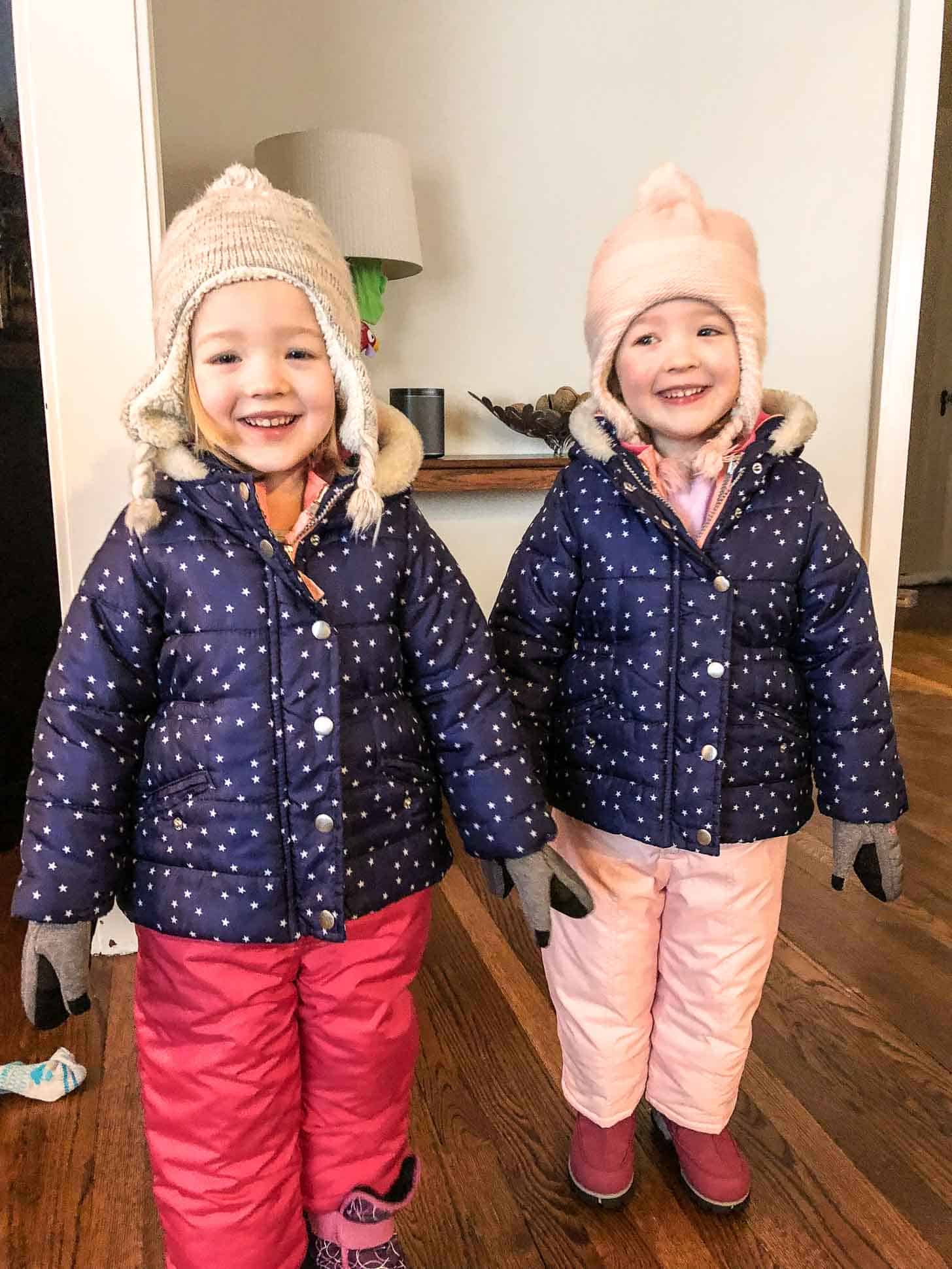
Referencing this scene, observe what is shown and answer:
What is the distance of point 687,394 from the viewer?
97cm

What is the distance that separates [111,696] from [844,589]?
0.69 meters

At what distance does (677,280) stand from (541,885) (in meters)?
0.59

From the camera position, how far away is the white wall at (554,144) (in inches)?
85.5

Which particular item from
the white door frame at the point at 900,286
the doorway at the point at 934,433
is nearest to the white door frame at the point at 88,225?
the white door frame at the point at 900,286

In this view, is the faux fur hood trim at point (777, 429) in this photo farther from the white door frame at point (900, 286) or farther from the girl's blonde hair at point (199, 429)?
the white door frame at point (900, 286)

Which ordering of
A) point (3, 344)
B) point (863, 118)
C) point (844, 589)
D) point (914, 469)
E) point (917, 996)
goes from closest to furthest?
point (844, 589), point (917, 996), point (3, 344), point (863, 118), point (914, 469)

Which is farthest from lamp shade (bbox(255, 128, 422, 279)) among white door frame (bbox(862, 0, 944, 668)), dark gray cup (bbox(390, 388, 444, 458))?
white door frame (bbox(862, 0, 944, 668))

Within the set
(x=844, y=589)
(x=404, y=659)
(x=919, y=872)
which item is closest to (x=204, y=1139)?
(x=404, y=659)

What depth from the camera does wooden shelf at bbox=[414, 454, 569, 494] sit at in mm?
2174

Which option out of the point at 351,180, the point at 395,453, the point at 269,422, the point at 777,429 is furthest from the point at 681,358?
the point at 351,180

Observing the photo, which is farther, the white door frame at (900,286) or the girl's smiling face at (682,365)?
the white door frame at (900,286)

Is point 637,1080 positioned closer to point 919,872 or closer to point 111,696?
point 111,696

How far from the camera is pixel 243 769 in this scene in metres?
0.82

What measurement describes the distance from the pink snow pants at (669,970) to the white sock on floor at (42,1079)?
608 mm
